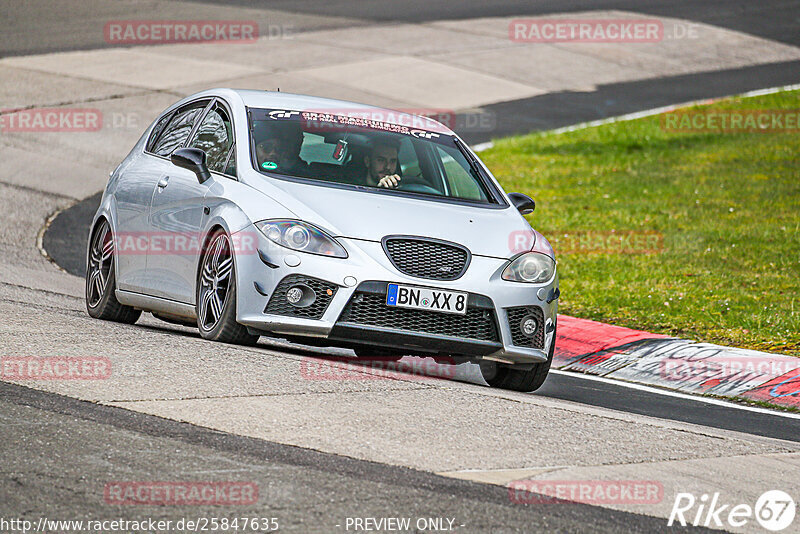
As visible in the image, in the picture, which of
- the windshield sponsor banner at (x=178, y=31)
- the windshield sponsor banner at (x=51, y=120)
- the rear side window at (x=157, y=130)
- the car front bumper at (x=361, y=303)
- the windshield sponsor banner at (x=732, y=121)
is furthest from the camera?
the windshield sponsor banner at (x=178, y=31)

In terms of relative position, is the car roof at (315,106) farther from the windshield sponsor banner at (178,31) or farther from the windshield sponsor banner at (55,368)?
the windshield sponsor banner at (178,31)

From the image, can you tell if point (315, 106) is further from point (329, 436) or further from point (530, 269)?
point (329, 436)

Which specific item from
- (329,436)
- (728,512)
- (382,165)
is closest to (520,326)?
(382,165)

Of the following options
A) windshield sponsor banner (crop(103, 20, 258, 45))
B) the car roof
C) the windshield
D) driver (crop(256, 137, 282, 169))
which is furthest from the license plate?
windshield sponsor banner (crop(103, 20, 258, 45))

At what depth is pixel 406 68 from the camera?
1005 inches

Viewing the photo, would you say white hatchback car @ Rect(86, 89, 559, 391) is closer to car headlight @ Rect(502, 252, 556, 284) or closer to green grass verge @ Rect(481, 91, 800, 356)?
car headlight @ Rect(502, 252, 556, 284)

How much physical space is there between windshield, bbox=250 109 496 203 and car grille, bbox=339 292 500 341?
1.14 meters

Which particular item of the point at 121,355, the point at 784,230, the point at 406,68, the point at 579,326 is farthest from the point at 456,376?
the point at 406,68

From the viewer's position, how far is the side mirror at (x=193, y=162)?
824cm

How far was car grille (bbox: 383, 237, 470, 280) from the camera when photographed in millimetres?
7469

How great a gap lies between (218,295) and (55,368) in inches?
55.9

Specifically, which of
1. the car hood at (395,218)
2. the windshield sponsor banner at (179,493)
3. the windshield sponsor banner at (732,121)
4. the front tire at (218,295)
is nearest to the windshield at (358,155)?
the car hood at (395,218)

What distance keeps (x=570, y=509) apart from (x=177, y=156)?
167 inches

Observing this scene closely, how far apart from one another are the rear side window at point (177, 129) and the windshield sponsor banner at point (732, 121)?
14.0m
